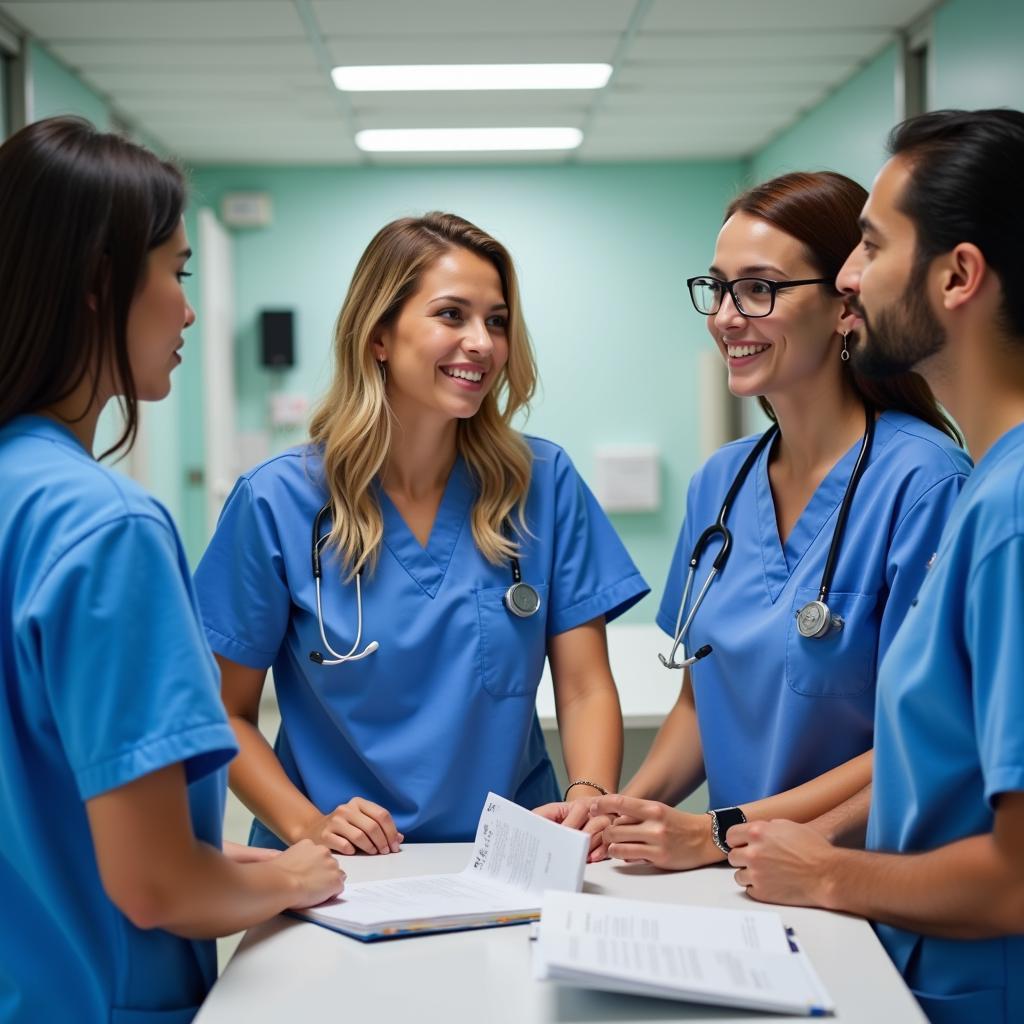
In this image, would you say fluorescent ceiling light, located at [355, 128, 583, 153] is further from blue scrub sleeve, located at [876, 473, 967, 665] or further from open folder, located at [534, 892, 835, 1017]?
open folder, located at [534, 892, 835, 1017]

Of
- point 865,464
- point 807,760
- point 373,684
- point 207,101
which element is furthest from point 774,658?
point 207,101

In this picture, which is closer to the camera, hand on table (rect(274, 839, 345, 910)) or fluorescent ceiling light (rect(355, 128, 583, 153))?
hand on table (rect(274, 839, 345, 910))

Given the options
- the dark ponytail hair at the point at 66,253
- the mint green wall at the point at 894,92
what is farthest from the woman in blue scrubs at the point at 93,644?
the mint green wall at the point at 894,92

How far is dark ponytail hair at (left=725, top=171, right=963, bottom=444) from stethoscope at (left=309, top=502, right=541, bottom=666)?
1.76 ft

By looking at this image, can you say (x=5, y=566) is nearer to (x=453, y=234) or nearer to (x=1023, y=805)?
(x=1023, y=805)

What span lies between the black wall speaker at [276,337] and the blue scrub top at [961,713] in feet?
13.5

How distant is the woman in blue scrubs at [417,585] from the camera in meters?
1.55

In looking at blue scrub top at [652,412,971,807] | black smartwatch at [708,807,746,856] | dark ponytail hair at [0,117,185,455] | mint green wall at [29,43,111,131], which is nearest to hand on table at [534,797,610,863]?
black smartwatch at [708,807,746,856]

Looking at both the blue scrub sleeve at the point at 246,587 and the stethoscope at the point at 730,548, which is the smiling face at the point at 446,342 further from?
the stethoscope at the point at 730,548

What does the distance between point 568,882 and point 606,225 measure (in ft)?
13.8

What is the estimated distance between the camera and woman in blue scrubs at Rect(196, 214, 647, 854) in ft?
5.10

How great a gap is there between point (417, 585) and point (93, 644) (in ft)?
2.42

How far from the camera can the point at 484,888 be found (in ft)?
4.11

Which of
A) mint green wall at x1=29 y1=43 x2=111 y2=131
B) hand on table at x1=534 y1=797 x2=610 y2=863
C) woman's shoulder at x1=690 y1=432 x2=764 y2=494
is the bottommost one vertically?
hand on table at x1=534 y1=797 x2=610 y2=863
